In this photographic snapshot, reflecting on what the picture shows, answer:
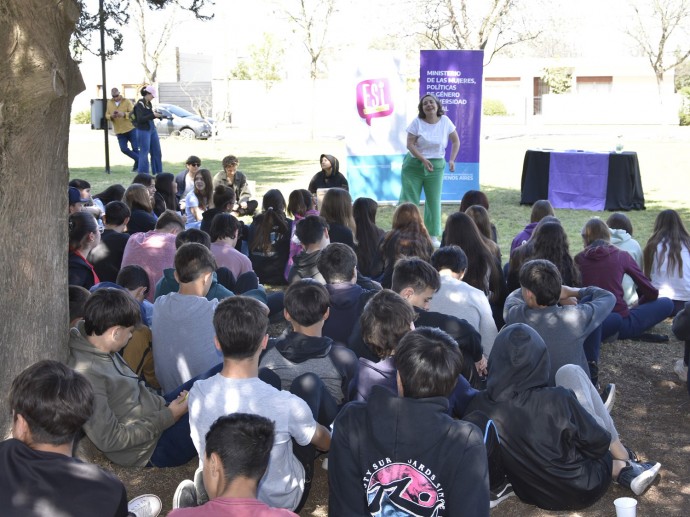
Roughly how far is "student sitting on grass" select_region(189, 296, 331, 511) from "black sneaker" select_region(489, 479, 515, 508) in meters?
0.92

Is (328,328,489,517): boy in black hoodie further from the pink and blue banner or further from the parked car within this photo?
the parked car

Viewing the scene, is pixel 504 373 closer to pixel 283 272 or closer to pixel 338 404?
pixel 338 404

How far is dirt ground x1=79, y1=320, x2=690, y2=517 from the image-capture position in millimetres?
4152

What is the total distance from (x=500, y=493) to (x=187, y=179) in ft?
25.2

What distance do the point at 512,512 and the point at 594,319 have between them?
1.28 meters

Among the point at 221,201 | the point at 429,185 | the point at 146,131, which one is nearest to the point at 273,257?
the point at 221,201

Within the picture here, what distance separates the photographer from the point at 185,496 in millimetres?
3379

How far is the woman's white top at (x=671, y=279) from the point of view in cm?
703

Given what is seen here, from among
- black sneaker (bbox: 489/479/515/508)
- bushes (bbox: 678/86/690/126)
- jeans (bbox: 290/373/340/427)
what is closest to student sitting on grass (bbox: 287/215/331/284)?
jeans (bbox: 290/373/340/427)

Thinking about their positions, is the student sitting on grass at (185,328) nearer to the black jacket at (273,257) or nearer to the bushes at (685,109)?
the black jacket at (273,257)

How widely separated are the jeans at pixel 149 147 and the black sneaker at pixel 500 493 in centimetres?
1444

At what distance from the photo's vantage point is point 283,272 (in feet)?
27.1

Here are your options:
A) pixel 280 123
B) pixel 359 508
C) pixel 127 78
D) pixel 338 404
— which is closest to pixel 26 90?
pixel 338 404

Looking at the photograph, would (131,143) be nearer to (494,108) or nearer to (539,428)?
(539,428)
